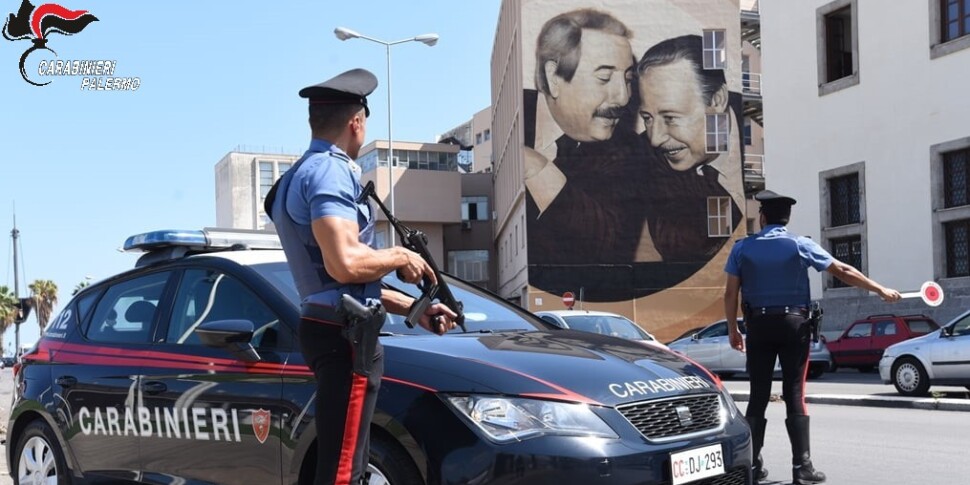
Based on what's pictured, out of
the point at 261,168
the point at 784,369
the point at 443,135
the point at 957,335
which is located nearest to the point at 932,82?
the point at 957,335

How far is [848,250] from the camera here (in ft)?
113

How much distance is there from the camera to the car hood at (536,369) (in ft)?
14.3

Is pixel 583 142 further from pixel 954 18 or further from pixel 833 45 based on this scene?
pixel 954 18

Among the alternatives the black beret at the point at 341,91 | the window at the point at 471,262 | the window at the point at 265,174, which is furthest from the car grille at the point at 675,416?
Result: the window at the point at 265,174

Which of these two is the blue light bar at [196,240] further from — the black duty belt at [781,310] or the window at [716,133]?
the window at [716,133]

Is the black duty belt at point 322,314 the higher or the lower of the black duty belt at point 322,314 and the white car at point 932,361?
the higher

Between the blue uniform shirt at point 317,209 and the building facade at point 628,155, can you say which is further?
the building facade at point 628,155

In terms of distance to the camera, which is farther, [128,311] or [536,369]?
[128,311]

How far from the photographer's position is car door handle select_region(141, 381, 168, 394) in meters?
5.42

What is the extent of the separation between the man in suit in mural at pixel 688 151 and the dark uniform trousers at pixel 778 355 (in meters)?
43.3

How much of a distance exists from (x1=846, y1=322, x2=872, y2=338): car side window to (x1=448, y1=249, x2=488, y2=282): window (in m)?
45.8

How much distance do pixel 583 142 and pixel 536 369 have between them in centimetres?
4602

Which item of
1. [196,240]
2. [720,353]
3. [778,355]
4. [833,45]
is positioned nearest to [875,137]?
[833,45]

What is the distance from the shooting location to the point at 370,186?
385 cm
